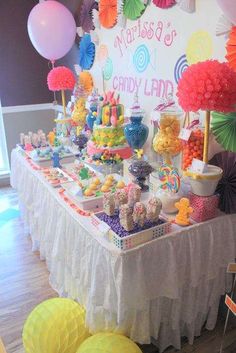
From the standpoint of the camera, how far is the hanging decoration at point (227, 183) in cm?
152

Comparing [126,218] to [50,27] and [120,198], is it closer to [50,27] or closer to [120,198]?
[120,198]

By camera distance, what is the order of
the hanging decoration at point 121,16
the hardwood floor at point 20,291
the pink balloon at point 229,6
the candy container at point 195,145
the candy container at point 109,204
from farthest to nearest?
the hanging decoration at point 121,16 < the hardwood floor at point 20,291 < the candy container at point 195,145 < the candy container at point 109,204 < the pink balloon at point 229,6

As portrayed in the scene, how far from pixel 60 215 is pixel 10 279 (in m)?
0.87

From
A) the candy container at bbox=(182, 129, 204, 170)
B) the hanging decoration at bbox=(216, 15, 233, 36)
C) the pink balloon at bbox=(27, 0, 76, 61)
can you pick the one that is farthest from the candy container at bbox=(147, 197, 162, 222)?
the pink balloon at bbox=(27, 0, 76, 61)

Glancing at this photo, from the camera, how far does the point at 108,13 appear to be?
→ 237 cm

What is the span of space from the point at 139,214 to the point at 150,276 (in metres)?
0.27

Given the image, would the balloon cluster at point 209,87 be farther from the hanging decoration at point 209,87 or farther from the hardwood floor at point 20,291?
the hardwood floor at point 20,291

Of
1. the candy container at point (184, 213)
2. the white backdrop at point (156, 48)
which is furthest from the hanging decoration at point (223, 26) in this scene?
the candy container at point (184, 213)

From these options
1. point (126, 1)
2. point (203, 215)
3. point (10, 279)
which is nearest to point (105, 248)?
point (203, 215)

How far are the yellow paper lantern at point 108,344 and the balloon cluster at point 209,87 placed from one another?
101 cm

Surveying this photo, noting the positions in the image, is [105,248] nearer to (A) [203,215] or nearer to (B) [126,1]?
(A) [203,215]

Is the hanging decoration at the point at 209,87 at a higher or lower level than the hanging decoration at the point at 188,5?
lower

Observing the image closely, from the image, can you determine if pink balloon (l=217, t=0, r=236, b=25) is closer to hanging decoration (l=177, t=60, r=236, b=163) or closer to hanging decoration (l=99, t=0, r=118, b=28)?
hanging decoration (l=177, t=60, r=236, b=163)

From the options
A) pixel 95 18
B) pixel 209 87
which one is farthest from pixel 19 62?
pixel 209 87
